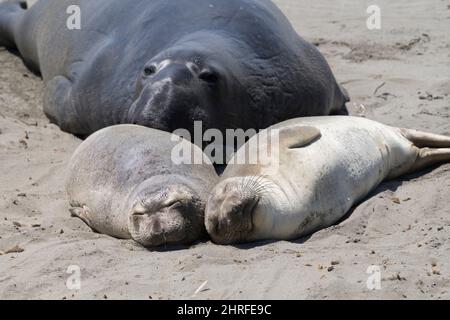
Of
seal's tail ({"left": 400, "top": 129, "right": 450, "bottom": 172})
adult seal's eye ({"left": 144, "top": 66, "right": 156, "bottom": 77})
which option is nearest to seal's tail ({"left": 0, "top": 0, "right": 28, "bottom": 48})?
adult seal's eye ({"left": 144, "top": 66, "right": 156, "bottom": 77})

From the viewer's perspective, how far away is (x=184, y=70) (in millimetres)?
6078

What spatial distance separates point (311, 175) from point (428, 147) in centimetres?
122

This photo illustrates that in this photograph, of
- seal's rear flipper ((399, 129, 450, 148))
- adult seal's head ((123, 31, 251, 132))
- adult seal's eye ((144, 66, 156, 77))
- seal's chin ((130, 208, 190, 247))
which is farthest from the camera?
adult seal's eye ((144, 66, 156, 77))

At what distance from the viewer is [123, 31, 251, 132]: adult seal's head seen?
590cm

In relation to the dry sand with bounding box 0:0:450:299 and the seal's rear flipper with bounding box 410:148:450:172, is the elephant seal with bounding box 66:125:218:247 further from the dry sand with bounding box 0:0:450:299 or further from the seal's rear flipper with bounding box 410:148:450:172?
the seal's rear flipper with bounding box 410:148:450:172

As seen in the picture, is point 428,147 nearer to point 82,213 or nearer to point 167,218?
point 167,218

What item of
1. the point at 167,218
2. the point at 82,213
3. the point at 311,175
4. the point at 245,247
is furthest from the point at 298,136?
the point at 82,213

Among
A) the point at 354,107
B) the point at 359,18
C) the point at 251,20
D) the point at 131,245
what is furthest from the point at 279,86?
the point at 359,18

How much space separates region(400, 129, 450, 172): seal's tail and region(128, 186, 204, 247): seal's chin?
1.59m

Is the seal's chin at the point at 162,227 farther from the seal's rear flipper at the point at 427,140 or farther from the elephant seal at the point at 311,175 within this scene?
the seal's rear flipper at the point at 427,140

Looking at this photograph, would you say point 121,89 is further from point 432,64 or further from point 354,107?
point 432,64

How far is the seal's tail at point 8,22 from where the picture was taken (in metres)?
9.34

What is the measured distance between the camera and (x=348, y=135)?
561 cm
